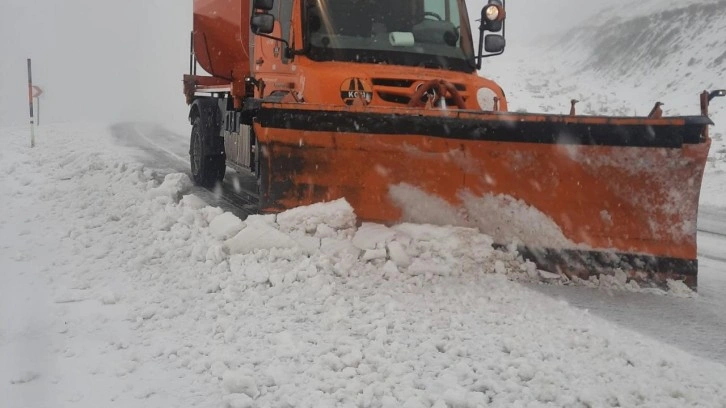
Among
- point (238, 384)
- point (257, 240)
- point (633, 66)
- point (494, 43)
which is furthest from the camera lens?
point (633, 66)

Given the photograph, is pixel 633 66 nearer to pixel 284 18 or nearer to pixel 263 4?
pixel 284 18

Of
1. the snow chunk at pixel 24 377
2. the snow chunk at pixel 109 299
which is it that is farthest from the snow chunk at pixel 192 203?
the snow chunk at pixel 24 377

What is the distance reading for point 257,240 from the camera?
4.32 meters

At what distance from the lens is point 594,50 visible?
109ft

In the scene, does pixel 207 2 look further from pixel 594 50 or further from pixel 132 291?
pixel 594 50

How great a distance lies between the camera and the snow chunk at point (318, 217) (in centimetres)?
448

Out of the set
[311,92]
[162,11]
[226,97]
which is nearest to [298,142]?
[311,92]

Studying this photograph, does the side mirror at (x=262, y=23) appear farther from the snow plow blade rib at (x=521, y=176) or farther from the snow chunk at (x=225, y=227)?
the snow chunk at (x=225, y=227)

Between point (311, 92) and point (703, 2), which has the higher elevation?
point (703, 2)

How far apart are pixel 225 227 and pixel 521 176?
2.11 m

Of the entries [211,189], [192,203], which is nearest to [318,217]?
[192,203]

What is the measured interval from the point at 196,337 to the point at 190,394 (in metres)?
0.59

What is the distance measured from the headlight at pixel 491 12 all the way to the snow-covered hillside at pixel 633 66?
10.4 m

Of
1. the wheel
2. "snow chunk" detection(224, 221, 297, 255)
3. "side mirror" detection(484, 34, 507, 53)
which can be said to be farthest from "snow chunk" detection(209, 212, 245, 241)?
the wheel
